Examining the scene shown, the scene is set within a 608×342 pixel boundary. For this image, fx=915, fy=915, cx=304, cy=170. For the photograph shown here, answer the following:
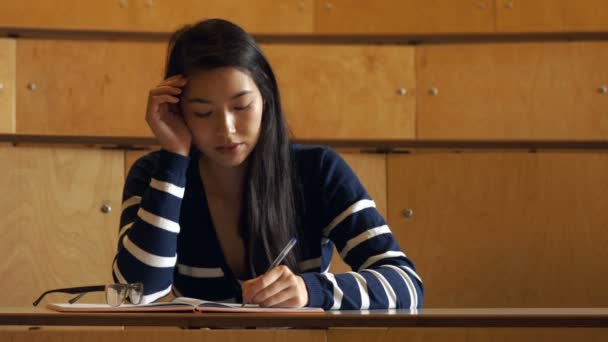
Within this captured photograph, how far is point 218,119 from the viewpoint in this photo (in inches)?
46.7

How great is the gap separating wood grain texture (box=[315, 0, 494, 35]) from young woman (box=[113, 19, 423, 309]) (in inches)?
37.1

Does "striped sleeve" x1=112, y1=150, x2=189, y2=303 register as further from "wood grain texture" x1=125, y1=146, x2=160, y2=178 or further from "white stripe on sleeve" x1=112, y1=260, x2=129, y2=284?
"wood grain texture" x1=125, y1=146, x2=160, y2=178

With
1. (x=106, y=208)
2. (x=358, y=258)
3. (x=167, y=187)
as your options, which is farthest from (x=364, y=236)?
(x=106, y=208)

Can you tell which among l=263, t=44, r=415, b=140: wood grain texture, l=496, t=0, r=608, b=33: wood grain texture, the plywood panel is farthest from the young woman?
l=496, t=0, r=608, b=33: wood grain texture

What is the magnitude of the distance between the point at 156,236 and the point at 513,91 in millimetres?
1032

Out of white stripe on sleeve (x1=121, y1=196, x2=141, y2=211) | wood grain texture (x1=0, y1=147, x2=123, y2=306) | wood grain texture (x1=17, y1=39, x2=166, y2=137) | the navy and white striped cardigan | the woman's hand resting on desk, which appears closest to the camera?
the woman's hand resting on desk

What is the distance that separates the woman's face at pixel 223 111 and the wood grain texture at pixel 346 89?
693 millimetres

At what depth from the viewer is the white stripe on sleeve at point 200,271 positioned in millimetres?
1212

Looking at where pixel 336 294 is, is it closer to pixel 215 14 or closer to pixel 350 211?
pixel 350 211

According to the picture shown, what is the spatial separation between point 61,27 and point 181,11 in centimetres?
28

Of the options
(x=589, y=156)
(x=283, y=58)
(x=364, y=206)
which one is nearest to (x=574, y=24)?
(x=589, y=156)

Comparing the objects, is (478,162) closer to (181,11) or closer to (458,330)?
(181,11)

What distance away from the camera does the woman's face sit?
1.18m

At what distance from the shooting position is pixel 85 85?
191cm
